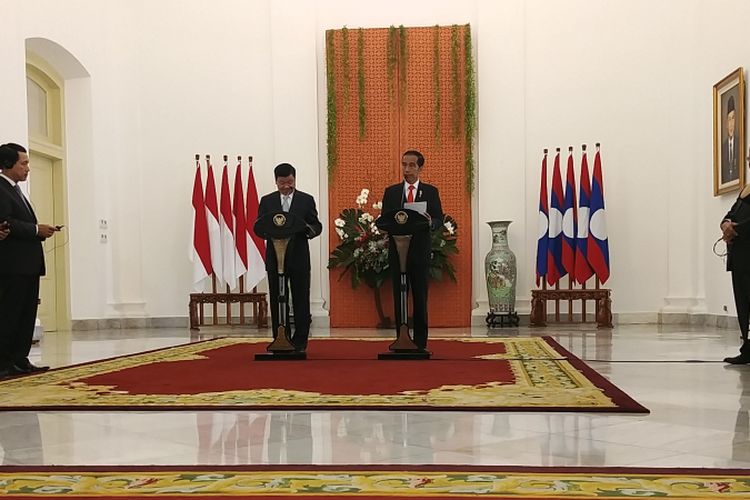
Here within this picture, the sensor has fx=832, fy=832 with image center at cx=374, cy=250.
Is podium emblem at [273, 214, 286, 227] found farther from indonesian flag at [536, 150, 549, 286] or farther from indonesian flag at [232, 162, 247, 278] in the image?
indonesian flag at [536, 150, 549, 286]

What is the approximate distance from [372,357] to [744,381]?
266 centimetres

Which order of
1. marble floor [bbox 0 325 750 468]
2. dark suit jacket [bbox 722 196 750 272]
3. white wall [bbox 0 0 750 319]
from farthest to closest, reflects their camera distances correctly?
white wall [bbox 0 0 750 319]
dark suit jacket [bbox 722 196 750 272]
marble floor [bbox 0 325 750 468]

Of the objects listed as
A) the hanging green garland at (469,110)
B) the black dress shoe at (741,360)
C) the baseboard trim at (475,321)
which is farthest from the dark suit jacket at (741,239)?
the hanging green garland at (469,110)

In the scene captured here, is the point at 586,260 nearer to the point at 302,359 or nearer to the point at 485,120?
the point at 485,120

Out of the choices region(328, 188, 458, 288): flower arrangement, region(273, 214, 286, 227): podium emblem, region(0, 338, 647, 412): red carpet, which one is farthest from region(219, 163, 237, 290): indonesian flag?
region(273, 214, 286, 227): podium emblem

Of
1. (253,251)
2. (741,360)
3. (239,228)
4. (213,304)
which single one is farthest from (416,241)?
(213,304)

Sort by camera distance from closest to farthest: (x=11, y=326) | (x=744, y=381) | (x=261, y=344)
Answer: (x=744, y=381) → (x=11, y=326) → (x=261, y=344)

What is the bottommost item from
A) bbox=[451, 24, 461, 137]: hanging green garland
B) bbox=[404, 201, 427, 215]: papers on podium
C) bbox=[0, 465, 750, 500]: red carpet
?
bbox=[0, 465, 750, 500]: red carpet

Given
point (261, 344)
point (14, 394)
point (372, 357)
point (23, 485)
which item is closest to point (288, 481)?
point (23, 485)

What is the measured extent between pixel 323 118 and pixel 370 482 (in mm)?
9282

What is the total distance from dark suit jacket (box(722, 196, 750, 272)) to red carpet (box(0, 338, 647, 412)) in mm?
1293

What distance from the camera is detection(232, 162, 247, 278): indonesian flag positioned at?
10883mm

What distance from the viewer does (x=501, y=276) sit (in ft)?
34.0

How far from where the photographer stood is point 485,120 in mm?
11234
